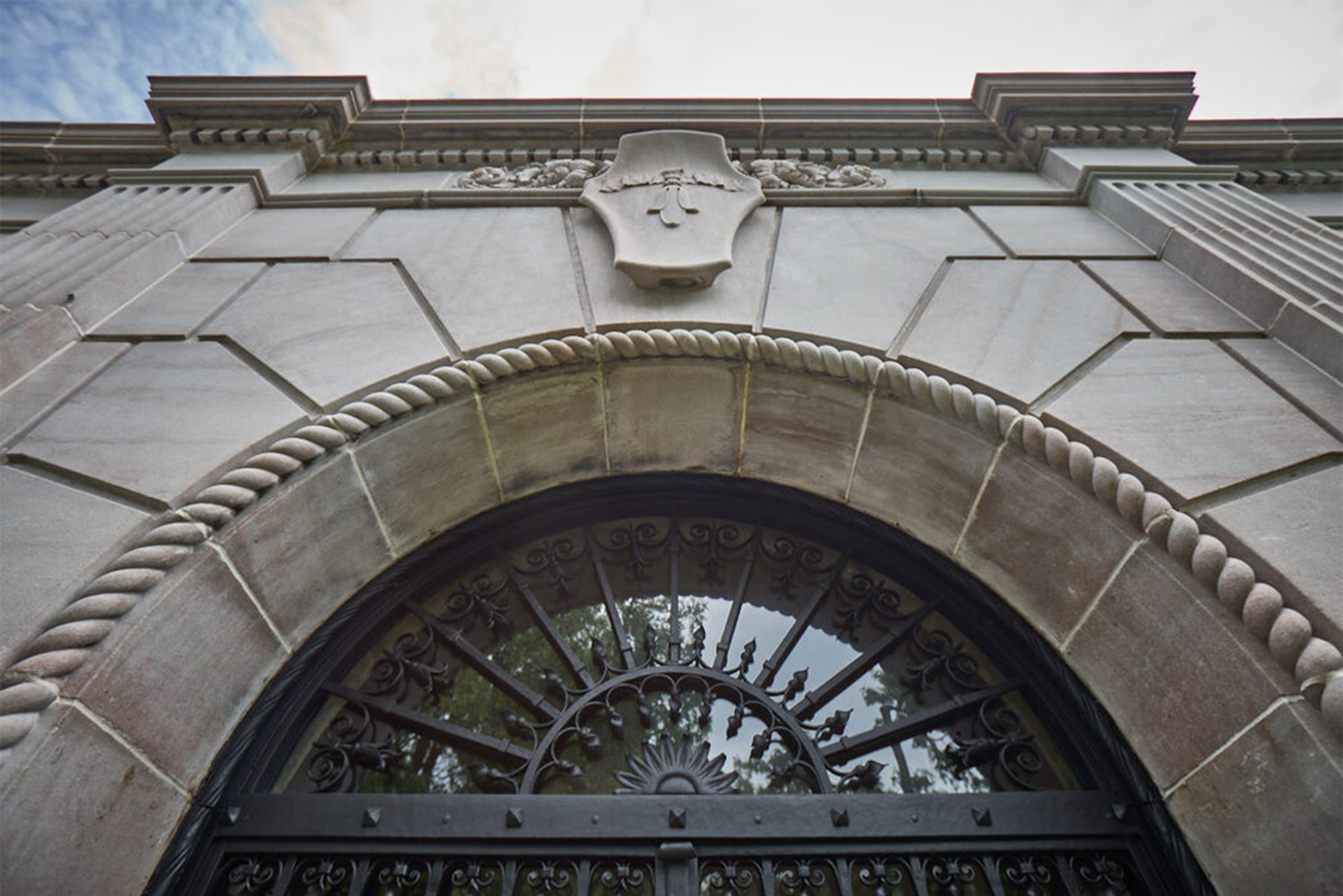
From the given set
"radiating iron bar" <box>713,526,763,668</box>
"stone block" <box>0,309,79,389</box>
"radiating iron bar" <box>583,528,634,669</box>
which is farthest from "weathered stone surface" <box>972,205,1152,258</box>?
"stone block" <box>0,309,79,389</box>

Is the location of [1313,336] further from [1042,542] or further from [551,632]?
[551,632]

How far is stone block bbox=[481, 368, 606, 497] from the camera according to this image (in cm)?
280

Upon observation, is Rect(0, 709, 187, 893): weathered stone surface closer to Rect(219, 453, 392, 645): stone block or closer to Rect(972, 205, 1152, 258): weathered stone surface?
Rect(219, 453, 392, 645): stone block

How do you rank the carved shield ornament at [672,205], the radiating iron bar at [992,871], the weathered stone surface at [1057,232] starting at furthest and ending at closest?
1. the weathered stone surface at [1057,232]
2. the carved shield ornament at [672,205]
3. the radiating iron bar at [992,871]

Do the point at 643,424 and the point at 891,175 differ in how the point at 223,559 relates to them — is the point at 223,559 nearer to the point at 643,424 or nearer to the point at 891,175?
the point at 643,424

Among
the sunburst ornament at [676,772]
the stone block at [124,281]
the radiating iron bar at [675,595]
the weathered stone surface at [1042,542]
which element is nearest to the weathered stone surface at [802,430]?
the radiating iron bar at [675,595]

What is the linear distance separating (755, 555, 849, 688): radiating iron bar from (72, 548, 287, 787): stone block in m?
1.71

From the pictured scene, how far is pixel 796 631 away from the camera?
276cm

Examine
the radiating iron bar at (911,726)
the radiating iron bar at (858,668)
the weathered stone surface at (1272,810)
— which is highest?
the radiating iron bar at (858,668)

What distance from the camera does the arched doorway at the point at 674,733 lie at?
2146 millimetres

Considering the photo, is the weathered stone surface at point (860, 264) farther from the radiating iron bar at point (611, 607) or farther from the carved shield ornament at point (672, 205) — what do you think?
the radiating iron bar at point (611, 607)

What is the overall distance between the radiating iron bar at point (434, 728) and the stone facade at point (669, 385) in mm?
329

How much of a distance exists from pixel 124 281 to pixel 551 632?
7.33ft

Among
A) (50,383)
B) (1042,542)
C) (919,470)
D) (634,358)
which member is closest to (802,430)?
(919,470)
